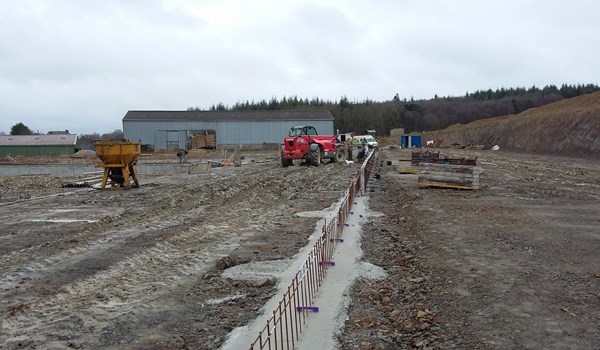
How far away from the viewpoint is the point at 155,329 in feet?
17.0

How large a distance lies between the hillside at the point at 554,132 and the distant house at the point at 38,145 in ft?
177

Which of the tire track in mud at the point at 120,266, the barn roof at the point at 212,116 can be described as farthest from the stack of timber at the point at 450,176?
the barn roof at the point at 212,116

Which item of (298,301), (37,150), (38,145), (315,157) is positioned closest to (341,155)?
(315,157)

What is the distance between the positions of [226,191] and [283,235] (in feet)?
26.2

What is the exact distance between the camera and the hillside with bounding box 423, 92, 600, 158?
41250mm

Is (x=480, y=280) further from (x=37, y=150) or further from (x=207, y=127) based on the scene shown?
(x=37, y=150)

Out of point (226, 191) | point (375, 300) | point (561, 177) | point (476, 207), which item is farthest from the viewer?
point (561, 177)

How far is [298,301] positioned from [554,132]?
160ft

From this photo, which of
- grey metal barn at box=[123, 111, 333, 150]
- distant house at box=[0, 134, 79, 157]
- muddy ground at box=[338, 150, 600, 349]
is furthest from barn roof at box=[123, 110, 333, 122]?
muddy ground at box=[338, 150, 600, 349]

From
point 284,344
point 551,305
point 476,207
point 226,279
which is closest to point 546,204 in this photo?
point 476,207

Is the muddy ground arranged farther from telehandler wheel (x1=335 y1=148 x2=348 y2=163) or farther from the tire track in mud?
telehandler wheel (x1=335 y1=148 x2=348 y2=163)

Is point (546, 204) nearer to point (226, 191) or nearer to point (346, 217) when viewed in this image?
point (346, 217)

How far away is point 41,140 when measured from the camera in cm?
6825

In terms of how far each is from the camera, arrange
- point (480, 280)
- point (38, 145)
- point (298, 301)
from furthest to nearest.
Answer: point (38, 145)
point (480, 280)
point (298, 301)
